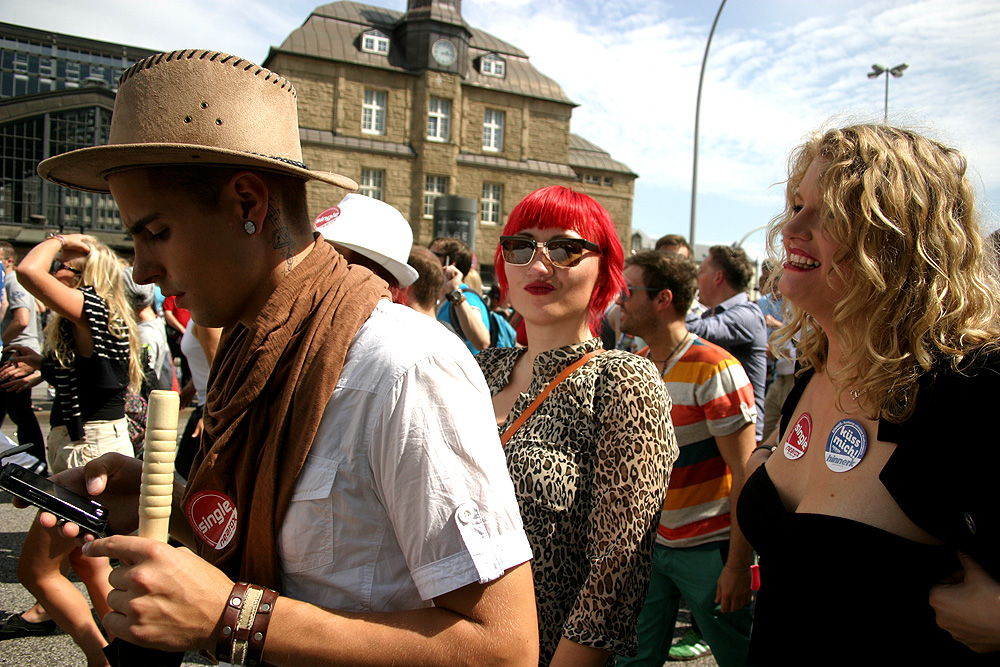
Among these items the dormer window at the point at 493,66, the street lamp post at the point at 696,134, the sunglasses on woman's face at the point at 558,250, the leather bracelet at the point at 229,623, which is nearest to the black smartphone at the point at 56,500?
the leather bracelet at the point at 229,623

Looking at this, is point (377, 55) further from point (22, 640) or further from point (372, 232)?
point (22, 640)

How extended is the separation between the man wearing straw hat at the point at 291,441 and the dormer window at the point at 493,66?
36.2 meters

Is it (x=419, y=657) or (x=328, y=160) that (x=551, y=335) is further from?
(x=328, y=160)

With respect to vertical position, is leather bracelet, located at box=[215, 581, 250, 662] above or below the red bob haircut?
below

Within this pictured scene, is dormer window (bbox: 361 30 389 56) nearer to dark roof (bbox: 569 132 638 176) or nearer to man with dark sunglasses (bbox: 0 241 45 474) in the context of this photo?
dark roof (bbox: 569 132 638 176)

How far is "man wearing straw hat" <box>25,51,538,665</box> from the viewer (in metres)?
1.00

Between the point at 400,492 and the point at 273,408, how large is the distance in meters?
0.29

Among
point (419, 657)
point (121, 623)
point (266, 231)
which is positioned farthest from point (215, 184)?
point (419, 657)

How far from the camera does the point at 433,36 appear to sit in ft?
106

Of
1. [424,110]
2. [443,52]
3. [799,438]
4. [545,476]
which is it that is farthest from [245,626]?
[443,52]

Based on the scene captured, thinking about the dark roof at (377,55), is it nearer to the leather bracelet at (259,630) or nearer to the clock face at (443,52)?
the clock face at (443,52)

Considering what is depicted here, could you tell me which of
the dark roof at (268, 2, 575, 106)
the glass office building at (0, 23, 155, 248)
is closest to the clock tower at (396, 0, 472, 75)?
the dark roof at (268, 2, 575, 106)

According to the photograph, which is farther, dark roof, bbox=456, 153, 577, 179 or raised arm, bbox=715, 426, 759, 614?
dark roof, bbox=456, 153, 577, 179

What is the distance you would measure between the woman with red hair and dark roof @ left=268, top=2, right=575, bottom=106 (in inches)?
1256
